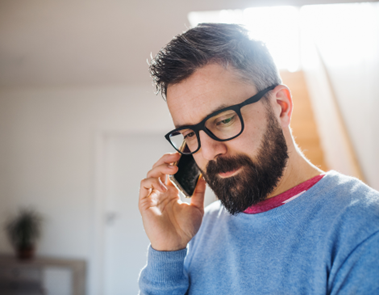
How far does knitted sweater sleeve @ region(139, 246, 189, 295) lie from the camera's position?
82cm

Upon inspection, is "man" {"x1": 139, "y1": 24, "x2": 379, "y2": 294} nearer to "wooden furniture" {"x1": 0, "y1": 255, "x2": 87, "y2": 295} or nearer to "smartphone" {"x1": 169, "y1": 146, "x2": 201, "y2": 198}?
"smartphone" {"x1": 169, "y1": 146, "x2": 201, "y2": 198}

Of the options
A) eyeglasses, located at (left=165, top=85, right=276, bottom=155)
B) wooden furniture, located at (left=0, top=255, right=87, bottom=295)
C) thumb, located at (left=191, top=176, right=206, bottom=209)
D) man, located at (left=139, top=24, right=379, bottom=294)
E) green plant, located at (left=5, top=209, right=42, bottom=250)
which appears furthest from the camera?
green plant, located at (left=5, top=209, right=42, bottom=250)

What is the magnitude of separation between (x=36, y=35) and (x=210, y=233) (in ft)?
7.24

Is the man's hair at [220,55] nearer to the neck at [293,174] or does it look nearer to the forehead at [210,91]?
the forehead at [210,91]

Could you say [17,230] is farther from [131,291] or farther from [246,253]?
[246,253]

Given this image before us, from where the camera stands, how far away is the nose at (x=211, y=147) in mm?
747

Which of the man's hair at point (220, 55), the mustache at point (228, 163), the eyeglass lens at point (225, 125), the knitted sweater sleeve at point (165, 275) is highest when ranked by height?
the man's hair at point (220, 55)

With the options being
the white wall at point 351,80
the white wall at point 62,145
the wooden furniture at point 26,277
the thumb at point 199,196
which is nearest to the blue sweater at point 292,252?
the thumb at point 199,196

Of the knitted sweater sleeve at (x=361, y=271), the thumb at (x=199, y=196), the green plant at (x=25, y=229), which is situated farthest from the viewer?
the green plant at (x=25, y=229)

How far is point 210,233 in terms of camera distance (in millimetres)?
916

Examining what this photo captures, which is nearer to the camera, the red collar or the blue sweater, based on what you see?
the blue sweater

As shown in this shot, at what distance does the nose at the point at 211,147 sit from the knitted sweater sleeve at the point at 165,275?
0.34 metres

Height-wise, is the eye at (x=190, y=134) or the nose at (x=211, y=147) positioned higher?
the eye at (x=190, y=134)

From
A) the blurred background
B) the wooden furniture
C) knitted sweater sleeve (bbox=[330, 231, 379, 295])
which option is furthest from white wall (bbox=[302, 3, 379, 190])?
the wooden furniture
